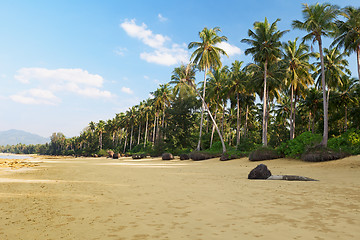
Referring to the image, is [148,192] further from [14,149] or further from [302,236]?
[14,149]

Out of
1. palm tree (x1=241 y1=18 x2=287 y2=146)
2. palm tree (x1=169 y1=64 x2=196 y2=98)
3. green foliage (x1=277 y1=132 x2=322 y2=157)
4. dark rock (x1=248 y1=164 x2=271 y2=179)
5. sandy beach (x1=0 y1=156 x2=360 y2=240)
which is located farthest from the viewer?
palm tree (x1=169 y1=64 x2=196 y2=98)

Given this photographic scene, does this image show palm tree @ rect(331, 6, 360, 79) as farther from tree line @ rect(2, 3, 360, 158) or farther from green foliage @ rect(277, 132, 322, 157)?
green foliage @ rect(277, 132, 322, 157)

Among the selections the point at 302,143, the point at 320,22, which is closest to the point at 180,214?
the point at 302,143

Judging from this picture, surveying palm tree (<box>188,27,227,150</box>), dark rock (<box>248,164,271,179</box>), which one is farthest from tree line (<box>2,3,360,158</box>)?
dark rock (<box>248,164,271,179</box>)

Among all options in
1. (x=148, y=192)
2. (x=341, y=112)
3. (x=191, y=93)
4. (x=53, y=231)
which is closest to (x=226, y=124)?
(x=191, y=93)

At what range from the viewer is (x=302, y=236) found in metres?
3.44

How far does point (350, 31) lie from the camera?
72.5 ft

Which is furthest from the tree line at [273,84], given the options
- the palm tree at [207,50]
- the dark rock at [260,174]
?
the dark rock at [260,174]

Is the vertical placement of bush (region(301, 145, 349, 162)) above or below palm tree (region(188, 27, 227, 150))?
below

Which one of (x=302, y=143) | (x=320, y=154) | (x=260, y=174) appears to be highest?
(x=302, y=143)

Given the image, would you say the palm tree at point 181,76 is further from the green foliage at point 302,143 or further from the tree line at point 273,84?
the green foliage at point 302,143

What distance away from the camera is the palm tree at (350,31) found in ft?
73.1

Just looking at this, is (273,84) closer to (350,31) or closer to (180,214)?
(350,31)

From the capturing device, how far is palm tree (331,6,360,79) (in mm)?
22272
